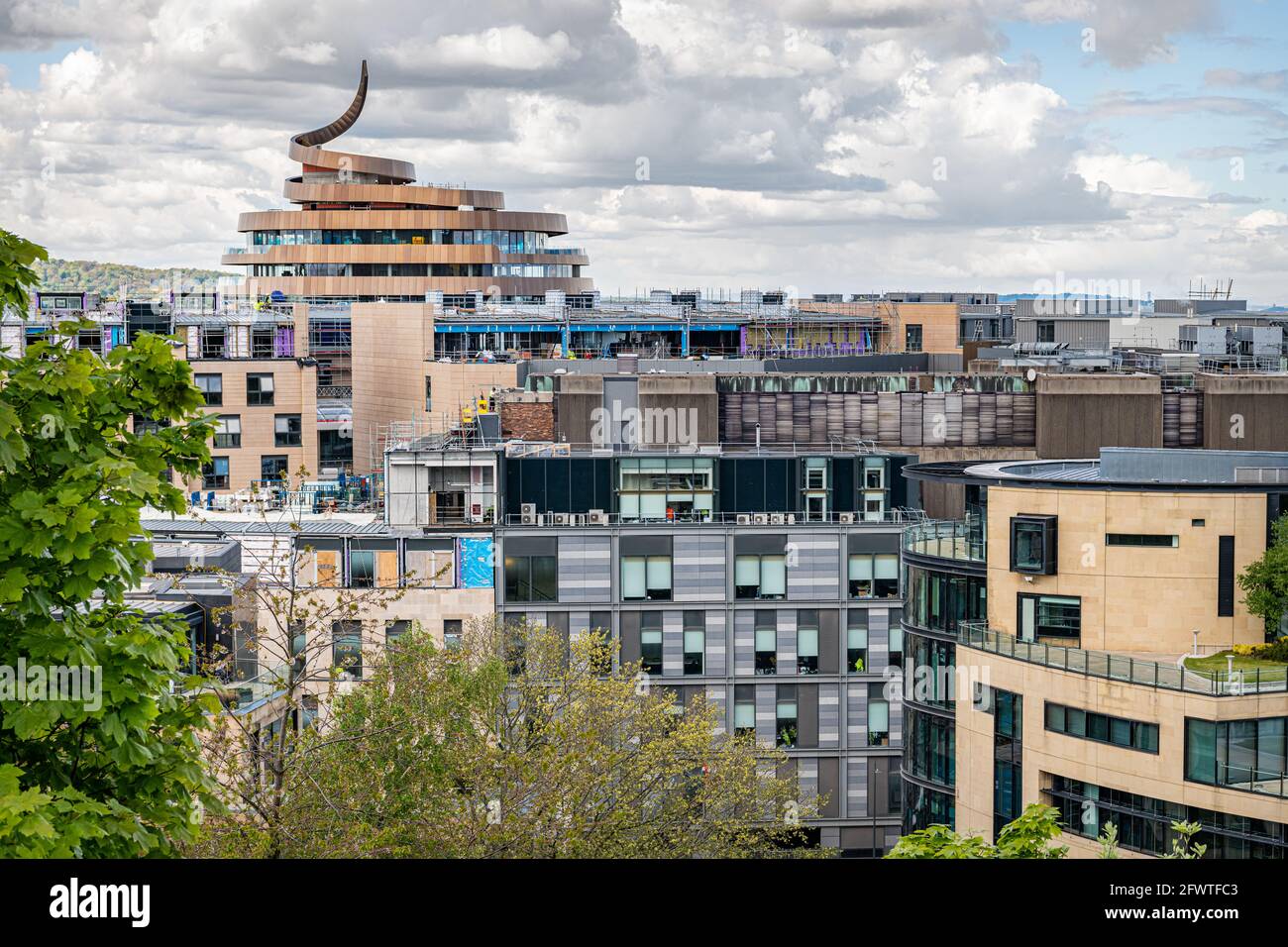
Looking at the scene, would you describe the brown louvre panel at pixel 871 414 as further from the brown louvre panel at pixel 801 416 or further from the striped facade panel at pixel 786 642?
the striped facade panel at pixel 786 642

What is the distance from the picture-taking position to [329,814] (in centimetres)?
3403

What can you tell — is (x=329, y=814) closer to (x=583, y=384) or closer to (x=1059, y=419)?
(x=583, y=384)

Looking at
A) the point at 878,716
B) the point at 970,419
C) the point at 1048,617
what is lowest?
the point at 878,716

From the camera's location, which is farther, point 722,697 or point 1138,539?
point 722,697

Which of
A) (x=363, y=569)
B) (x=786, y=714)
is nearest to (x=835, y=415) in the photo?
(x=786, y=714)

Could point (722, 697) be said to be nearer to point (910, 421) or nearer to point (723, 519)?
point (723, 519)

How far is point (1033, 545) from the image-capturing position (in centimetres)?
4547

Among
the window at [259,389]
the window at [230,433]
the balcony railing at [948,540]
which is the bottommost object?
the balcony railing at [948,540]

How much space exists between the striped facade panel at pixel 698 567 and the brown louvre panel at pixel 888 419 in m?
18.0

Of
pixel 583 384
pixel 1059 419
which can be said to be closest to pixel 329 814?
pixel 583 384

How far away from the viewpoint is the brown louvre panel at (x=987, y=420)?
8700 cm

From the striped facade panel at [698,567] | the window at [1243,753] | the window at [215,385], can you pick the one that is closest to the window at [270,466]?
the window at [215,385]

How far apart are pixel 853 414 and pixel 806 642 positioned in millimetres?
18340

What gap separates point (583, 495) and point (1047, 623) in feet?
101
